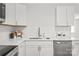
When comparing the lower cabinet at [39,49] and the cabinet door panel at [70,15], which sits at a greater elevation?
the cabinet door panel at [70,15]

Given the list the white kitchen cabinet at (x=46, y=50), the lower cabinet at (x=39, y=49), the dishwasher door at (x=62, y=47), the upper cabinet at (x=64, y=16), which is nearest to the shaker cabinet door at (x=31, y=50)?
the lower cabinet at (x=39, y=49)

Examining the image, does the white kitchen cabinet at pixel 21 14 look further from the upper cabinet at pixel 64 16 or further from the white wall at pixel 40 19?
the upper cabinet at pixel 64 16

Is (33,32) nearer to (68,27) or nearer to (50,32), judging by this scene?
(50,32)

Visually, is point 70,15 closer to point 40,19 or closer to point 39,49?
point 40,19

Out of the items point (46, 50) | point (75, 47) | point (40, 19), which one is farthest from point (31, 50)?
point (75, 47)

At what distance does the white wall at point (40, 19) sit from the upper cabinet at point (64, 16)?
0.38ft

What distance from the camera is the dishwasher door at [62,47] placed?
2.23 metres

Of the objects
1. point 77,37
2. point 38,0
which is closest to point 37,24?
point 77,37

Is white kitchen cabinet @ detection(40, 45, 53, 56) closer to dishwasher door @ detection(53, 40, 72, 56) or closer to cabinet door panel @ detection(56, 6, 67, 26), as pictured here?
dishwasher door @ detection(53, 40, 72, 56)

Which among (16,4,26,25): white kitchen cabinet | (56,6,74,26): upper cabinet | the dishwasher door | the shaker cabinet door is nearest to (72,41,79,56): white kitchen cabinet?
the dishwasher door

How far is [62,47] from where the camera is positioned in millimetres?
2314

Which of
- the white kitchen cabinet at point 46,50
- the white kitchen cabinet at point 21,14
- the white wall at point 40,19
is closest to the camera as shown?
the white kitchen cabinet at point 46,50

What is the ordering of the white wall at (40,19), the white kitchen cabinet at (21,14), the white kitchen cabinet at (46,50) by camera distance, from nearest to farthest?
1. the white kitchen cabinet at (46,50)
2. the white kitchen cabinet at (21,14)
3. the white wall at (40,19)

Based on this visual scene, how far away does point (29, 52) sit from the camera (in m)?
2.21
